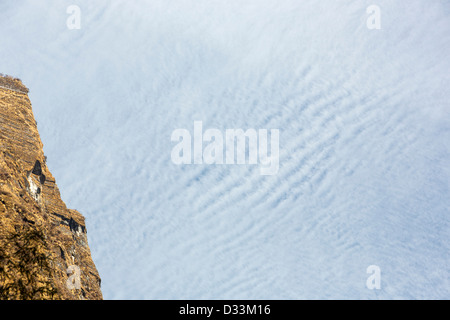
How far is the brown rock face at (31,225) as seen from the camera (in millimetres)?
25328

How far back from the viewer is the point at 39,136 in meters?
47.7

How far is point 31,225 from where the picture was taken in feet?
101

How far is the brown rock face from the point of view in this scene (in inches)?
997

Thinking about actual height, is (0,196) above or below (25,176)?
below

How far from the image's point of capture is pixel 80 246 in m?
48.5
